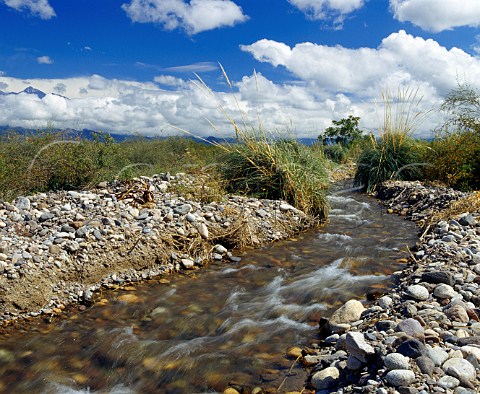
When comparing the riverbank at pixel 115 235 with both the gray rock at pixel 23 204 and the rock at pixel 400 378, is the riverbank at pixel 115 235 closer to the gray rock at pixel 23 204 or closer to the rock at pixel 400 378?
the gray rock at pixel 23 204

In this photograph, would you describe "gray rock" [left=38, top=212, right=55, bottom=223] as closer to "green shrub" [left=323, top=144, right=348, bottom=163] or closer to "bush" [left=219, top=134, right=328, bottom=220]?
"bush" [left=219, top=134, right=328, bottom=220]

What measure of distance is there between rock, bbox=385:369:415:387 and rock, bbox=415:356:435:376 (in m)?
0.10

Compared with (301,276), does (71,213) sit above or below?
above

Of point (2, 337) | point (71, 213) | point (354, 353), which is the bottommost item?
point (2, 337)

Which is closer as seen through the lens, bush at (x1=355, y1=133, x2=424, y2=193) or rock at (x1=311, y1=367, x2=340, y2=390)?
rock at (x1=311, y1=367, x2=340, y2=390)

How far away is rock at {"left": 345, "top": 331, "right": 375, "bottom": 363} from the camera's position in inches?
99.9

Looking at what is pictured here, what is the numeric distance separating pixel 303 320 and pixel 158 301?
148cm

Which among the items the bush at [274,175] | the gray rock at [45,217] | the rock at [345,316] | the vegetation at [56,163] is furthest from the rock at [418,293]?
the vegetation at [56,163]

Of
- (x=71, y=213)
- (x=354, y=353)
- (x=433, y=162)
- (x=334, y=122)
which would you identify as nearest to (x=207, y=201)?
(x=71, y=213)

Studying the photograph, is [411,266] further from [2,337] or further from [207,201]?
[2,337]

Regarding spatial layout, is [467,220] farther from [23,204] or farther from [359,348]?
[23,204]

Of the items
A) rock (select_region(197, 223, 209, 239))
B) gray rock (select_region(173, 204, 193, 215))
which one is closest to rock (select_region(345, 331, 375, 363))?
rock (select_region(197, 223, 209, 239))

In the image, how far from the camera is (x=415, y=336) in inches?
105

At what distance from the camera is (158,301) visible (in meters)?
4.28
